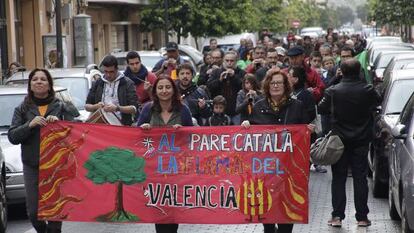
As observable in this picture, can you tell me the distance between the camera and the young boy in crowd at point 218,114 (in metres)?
14.2

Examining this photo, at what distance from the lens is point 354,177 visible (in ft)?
35.8

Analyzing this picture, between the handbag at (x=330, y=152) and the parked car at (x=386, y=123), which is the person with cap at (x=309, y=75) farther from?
the handbag at (x=330, y=152)

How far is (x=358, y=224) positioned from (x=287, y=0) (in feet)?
274

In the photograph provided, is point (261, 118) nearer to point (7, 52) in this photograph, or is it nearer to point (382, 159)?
point (382, 159)

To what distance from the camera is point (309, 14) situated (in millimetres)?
112000

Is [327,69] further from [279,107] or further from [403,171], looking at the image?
[279,107]

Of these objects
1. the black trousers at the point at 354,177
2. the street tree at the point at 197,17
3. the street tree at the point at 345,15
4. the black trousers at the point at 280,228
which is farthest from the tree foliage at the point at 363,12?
the black trousers at the point at 280,228

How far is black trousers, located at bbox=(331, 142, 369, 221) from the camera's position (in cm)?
1083

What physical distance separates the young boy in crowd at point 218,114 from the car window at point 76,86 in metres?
2.63

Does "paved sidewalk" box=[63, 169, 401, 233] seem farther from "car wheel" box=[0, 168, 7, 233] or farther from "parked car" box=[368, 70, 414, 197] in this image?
"car wheel" box=[0, 168, 7, 233]

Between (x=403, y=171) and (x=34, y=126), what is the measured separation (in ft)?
11.4

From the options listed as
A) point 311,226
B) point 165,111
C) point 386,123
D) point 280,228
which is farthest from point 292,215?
point 386,123

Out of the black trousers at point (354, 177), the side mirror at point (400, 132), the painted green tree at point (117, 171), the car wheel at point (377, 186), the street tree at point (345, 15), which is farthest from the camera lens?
the street tree at point (345, 15)

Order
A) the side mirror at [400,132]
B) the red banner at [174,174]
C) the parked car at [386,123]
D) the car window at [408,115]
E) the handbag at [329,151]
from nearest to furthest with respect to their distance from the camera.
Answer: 1. the red banner at [174,174]
2. the side mirror at [400,132]
3. the handbag at [329,151]
4. the car window at [408,115]
5. the parked car at [386,123]
